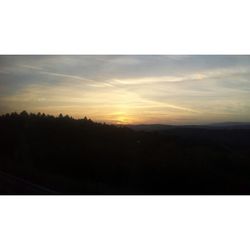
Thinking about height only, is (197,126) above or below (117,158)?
above

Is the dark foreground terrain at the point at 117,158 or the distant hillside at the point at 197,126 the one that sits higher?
Answer: the distant hillside at the point at 197,126

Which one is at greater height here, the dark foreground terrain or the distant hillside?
the distant hillside

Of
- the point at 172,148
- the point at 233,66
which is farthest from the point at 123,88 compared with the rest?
the point at 233,66

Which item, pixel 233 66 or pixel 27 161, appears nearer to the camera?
pixel 233 66
